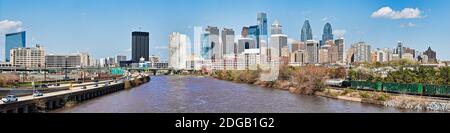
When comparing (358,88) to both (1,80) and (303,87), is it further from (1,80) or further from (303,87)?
(1,80)

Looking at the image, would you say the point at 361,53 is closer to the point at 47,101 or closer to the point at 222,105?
the point at 222,105

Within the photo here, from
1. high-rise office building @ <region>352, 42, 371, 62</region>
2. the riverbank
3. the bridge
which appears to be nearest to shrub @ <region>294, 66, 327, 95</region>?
the riverbank

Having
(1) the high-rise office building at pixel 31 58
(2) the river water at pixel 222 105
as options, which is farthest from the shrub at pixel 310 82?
(1) the high-rise office building at pixel 31 58

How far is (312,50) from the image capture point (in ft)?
184

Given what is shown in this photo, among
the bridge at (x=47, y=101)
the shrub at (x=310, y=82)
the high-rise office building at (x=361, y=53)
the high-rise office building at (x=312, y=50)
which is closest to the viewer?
the bridge at (x=47, y=101)

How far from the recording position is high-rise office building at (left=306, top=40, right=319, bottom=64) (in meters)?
54.9

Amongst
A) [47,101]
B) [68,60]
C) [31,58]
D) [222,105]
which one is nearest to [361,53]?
[68,60]

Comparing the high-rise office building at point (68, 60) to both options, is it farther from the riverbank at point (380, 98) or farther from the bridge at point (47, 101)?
the riverbank at point (380, 98)

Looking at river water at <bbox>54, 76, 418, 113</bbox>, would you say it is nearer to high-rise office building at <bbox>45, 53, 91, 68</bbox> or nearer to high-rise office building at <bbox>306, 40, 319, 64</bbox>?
high-rise office building at <bbox>45, 53, 91, 68</bbox>

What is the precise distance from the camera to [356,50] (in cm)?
4506

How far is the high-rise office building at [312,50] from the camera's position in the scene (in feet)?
180

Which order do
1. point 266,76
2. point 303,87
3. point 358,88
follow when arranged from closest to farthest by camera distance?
1. point 358,88
2. point 303,87
3. point 266,76
